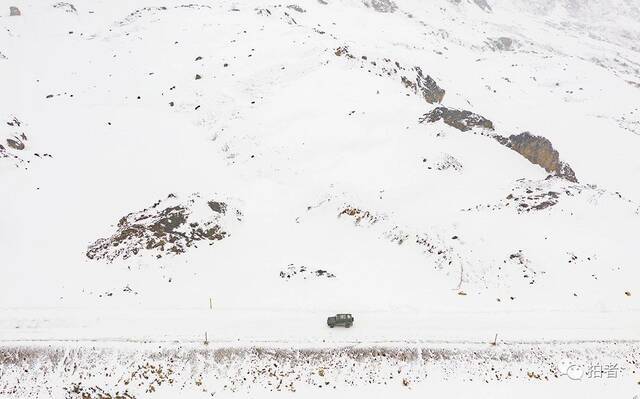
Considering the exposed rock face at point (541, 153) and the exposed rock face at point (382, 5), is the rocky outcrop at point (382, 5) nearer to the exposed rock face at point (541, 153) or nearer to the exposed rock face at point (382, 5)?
the exposed rock face at point (382, 5)

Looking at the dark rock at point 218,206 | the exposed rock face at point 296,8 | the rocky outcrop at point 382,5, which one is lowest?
the dark rock at point 218,206

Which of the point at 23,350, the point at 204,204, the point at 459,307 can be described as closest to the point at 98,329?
the point at 23,350

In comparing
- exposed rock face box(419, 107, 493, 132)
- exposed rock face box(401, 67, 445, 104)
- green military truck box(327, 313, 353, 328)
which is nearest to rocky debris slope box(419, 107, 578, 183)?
exposed rock face box(419, 107, 493, 132)

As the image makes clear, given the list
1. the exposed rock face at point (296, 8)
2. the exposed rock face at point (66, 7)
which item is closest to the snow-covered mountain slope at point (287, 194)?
the exposed rock face at point (66, 7)

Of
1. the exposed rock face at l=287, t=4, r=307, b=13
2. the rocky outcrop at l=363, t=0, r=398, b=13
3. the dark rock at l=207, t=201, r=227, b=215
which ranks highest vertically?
the rocky outcrop at l=363, t=0, r=398, b=13

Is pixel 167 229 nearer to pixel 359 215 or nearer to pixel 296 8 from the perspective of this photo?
pixel 359 215

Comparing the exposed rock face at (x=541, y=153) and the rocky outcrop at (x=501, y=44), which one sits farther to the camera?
the rocky outcrop at (x=501, y=44)

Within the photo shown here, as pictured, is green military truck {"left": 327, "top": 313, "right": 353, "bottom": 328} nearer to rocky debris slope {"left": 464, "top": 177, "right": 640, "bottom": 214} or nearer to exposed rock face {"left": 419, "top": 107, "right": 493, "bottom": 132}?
rocky debris slope {"left": 464, "top": 177, "right": 640, "bottom": 214}
